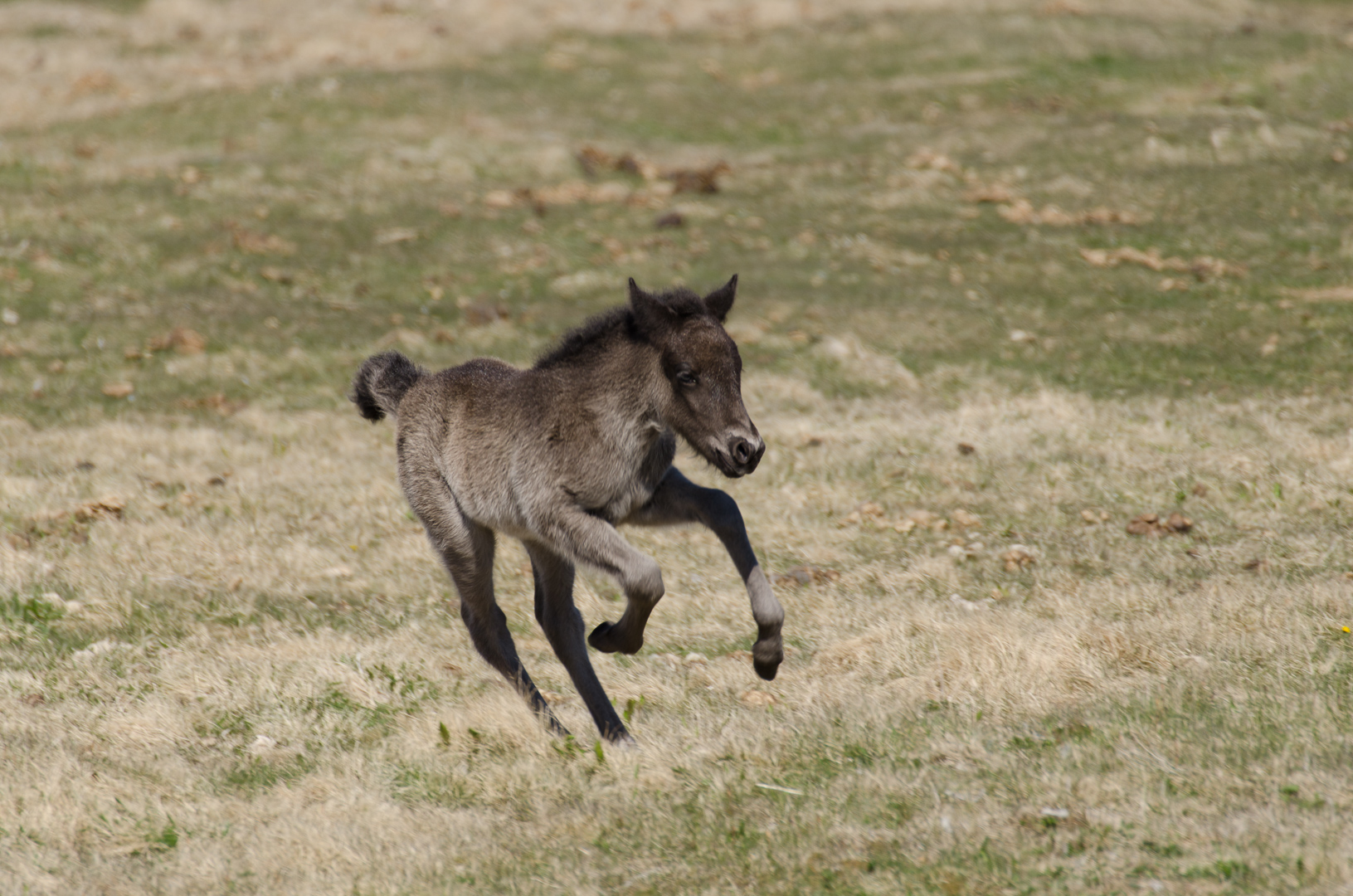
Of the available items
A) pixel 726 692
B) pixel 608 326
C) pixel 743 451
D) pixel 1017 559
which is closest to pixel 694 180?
pixel 1017 559

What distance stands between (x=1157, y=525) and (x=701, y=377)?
7.54 metres

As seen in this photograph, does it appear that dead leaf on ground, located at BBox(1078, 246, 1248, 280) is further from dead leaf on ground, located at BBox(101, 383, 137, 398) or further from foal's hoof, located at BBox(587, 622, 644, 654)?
foal's hoof, located at BBox(587, 622, 644, 654)

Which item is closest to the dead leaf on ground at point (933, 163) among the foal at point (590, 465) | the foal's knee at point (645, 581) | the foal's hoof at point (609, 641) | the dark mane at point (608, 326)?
the foal at point (590, 465)

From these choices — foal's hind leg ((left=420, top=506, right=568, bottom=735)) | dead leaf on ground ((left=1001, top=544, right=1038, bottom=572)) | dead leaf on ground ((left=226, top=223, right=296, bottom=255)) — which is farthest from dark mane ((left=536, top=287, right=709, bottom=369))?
dead leaf on ground ((left=226, top=223, right=296, bottom=255))

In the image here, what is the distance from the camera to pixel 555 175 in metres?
28.7

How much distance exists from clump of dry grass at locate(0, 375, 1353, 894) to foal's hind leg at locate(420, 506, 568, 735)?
1.06 ft

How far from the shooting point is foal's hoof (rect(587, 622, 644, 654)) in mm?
8078

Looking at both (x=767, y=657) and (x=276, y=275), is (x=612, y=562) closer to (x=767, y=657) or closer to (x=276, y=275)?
(x=767, y=657)

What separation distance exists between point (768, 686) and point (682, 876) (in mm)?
2980

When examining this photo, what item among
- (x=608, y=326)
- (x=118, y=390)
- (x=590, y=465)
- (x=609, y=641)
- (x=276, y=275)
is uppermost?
(x=608, y=326)

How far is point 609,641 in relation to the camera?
8148 mm

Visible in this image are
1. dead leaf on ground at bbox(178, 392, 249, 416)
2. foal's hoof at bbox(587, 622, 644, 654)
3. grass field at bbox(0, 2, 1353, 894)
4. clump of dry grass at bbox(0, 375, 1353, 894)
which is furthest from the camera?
dead leaf on ground at bbox(178, 392, 249, 416)

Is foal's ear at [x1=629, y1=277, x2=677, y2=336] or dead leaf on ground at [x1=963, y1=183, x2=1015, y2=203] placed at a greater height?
foal's ear at [x1=629, y1=277, x2=677, y2=336]

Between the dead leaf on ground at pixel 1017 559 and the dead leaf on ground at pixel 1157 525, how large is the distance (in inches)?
52.8
